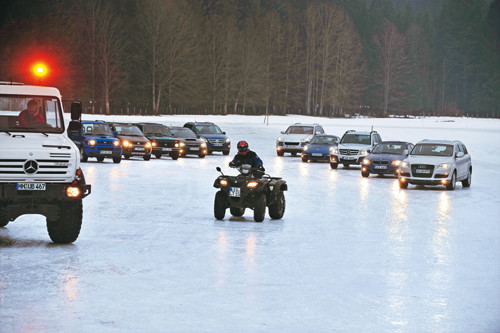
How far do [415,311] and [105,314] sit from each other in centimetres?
300

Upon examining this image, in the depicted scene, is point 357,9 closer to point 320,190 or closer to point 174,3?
point 174,3

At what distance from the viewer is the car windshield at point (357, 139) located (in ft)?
122

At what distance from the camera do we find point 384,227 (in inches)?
611

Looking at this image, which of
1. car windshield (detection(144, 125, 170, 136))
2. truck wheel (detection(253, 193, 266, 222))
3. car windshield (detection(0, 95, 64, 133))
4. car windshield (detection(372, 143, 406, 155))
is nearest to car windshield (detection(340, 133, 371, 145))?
car windshield (detection(372, 143, 406, 155))

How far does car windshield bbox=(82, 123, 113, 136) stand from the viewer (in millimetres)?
36031

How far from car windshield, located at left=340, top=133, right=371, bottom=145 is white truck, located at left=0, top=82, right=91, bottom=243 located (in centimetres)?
2509

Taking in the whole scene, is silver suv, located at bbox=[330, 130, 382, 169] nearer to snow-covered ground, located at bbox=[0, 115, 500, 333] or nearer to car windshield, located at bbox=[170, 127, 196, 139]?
car windshield, located at bbox=[170, 127, 196, 139]

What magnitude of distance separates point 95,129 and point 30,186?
81.1ft

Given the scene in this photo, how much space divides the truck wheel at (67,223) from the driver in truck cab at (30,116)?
1486 millimetres

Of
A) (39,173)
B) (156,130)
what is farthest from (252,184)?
(156,130)

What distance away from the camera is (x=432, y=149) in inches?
1105

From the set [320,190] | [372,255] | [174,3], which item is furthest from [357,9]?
[372,255]

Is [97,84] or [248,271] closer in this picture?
[248,271]

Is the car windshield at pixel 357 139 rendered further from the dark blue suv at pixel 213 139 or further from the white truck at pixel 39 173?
the white truck at pixel 39 173
